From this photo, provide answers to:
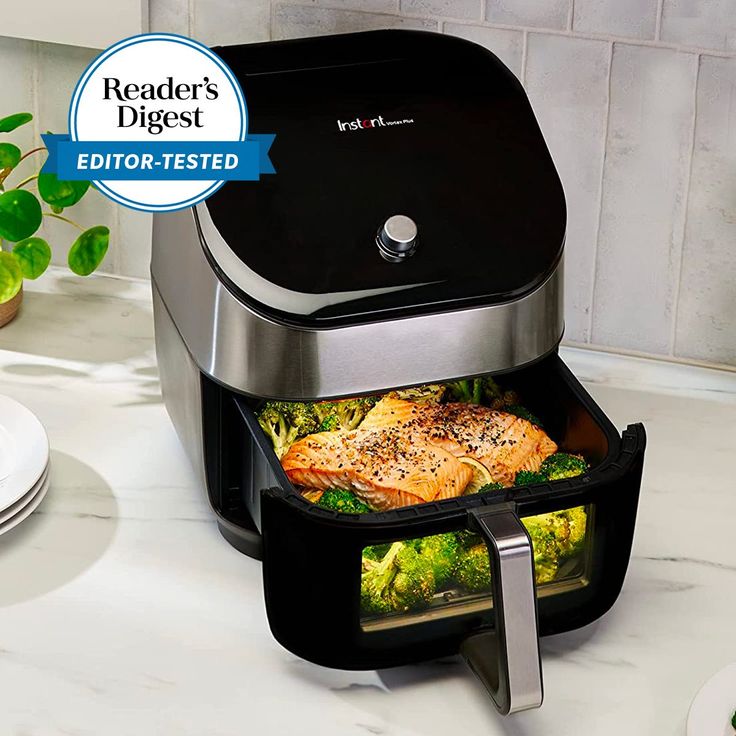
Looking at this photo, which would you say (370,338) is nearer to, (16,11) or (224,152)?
(224,152)

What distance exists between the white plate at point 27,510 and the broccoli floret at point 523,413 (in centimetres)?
44

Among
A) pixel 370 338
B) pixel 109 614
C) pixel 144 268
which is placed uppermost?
pixel 370 338

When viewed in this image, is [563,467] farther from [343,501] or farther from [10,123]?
[10,123]

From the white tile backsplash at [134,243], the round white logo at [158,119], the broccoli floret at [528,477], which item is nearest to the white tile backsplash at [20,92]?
the white tile backsplash at [134,243]

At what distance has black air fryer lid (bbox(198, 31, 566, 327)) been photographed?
0.96m

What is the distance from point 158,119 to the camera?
117 cm

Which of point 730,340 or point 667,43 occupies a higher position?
point 667,43

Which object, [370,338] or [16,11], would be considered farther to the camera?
[16,11]

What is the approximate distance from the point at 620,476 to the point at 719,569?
239 millimetres

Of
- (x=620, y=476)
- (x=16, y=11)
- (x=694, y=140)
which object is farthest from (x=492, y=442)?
(x=16, y=11)

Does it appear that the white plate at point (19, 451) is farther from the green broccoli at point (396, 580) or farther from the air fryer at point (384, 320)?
the green broccoli at point (396, 580)

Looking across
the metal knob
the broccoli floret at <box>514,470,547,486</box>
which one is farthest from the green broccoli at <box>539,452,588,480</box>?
the metal knob

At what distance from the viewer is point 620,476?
0.90m

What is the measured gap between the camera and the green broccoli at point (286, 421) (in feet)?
3.43
